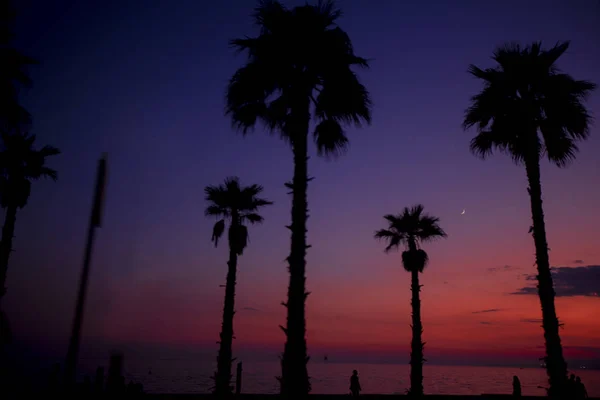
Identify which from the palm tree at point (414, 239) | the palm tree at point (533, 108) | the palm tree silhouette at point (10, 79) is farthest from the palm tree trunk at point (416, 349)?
the palm tree silhouette at point (10, 79)

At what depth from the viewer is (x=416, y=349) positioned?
26422 mm

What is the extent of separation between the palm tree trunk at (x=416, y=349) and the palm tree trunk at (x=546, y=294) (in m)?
13.5

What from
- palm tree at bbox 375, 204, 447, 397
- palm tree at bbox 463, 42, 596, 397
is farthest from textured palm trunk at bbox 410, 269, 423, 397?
palm tree at bbox 463, 42, 596, 397

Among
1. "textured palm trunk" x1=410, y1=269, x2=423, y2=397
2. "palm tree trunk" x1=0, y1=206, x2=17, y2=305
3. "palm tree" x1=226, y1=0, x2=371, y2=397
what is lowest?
"textured palm trunk" x1=410, y1=269, x2=423, y2=397

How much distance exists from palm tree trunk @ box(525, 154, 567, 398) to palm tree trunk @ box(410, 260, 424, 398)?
13464 millimetres

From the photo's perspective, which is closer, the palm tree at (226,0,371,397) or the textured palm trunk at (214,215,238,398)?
the palm tree at (226,0,371,397)

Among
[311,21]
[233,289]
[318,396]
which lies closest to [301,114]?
[311,21]

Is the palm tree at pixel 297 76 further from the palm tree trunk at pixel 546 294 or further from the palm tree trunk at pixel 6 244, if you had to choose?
the palm tree trunk at pixel 6 244

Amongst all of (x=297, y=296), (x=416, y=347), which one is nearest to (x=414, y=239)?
(x=416, y=347)

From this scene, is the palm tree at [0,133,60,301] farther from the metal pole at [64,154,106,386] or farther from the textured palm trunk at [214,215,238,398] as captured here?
the metal pole at [64,154,106,386]

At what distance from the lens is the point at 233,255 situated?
26.2m

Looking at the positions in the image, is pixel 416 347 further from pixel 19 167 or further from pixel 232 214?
pixel 19 167

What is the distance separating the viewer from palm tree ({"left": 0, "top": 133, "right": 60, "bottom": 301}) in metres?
24.2

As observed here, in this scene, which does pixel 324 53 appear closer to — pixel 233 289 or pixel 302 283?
pixel 302 283
